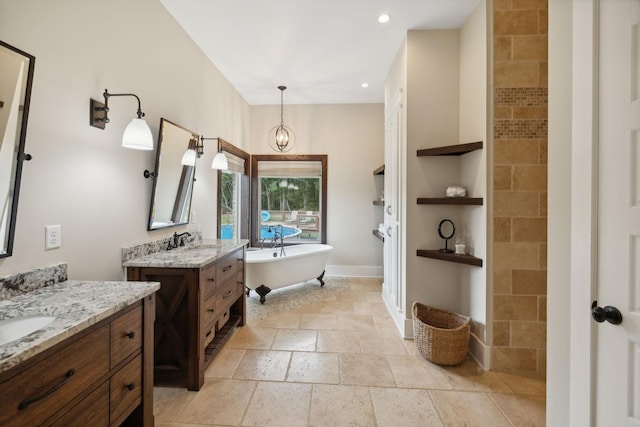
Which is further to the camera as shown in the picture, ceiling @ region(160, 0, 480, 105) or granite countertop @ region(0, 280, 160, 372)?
ceiling @ region(160, 0, 480, 105)

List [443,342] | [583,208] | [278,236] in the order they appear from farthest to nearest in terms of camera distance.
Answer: [278,236] → [443,342] → [583,208]

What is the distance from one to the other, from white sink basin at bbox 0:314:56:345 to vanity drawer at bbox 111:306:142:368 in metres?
0.22

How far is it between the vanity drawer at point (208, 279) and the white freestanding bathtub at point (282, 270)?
132 cm

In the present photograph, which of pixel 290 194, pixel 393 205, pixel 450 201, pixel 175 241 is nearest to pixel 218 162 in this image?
pixel 175 241

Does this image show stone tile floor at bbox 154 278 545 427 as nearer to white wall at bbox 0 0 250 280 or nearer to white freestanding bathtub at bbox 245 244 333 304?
white freestanding bathtub at bbox 245 244 333 304

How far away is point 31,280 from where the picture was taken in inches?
52.9

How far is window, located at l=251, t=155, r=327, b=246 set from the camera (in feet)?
16.3

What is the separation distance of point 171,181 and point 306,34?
1912 millimetres

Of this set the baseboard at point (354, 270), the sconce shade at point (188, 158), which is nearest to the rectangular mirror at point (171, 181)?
the sconce shade at point (188, 158)

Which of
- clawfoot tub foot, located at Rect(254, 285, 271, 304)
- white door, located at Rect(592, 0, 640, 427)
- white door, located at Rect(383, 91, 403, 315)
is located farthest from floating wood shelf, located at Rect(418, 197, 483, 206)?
clawfoot tub foot, located at Rect(254, 285, 271, 304)

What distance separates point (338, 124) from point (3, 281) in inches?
172

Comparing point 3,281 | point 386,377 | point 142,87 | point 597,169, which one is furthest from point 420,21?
point 3,281

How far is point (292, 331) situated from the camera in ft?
9.41

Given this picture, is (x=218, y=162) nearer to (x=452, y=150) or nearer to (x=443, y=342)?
(x=452, y=150)
